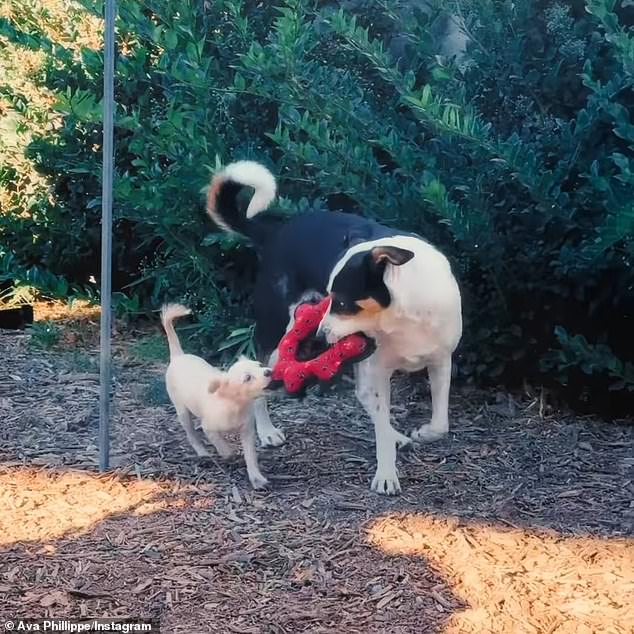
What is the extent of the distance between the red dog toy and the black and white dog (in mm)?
60

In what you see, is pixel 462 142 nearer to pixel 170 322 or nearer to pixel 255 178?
pixel 255 178

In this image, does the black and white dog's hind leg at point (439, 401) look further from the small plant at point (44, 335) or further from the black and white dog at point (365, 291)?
the small plant at point (44, 335)

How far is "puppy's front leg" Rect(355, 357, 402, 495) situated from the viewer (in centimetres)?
387

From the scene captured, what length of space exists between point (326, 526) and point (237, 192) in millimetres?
1636

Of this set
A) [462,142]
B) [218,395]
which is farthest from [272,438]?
[462,142]

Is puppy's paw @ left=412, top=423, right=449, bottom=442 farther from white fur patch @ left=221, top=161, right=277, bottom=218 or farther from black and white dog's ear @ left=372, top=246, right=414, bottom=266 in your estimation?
white fur patch @ left=221, top=161, right=277, bottom=218

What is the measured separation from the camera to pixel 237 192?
440cm

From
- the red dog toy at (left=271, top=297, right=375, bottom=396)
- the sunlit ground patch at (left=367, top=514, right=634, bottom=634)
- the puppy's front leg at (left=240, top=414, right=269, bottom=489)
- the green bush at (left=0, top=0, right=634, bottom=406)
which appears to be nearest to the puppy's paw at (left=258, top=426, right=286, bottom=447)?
the puppy's front leg at (left=240, top=414, right=269, bottom=489)

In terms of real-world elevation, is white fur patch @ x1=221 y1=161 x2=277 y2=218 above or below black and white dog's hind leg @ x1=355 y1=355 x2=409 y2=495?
above

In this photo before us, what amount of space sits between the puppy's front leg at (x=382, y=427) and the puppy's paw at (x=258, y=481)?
44 centimetres

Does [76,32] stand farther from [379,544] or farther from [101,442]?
[379,544]

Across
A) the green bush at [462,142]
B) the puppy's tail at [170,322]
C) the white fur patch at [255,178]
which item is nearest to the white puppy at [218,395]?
the puppy's tail at [170,322]

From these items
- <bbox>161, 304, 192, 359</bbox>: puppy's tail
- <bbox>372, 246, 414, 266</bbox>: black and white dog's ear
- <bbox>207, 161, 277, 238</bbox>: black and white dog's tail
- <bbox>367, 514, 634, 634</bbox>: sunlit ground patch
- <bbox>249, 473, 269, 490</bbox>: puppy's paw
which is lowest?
<bbox>249, 473, 269, 490</bbox>: puppy's paw

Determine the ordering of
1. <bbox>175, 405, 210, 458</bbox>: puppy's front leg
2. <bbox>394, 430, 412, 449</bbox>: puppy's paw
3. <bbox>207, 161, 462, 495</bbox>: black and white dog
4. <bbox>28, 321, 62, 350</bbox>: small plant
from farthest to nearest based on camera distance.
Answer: <bbox>28, 321, 62, 350</bbox>: small plant < <bbox>394, 430, 412, 449</bbox>: puppy's paw < <bbox>175, 405, 210, 458</bbox>: puppy's front leg < <bbox>207, 161, 462, 495</bbox>: black and white dog
